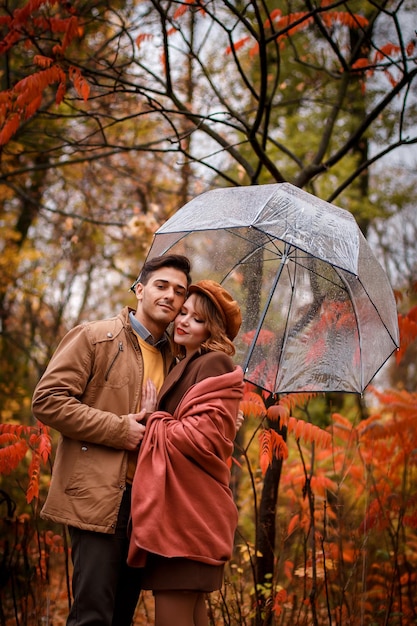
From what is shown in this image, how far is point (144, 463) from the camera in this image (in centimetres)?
280

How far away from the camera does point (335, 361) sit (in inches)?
135

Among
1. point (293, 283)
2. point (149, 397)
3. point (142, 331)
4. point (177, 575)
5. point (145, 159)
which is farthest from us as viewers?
point (145, 159)

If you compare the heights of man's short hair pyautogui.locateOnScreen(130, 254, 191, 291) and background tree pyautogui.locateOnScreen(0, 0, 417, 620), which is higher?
background tree pyautogui.locateOnScreen(0, 0, 417, 620)

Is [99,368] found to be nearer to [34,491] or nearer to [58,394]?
[58,394]

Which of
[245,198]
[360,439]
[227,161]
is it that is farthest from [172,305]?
[227,161]

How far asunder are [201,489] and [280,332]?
112 centimetres

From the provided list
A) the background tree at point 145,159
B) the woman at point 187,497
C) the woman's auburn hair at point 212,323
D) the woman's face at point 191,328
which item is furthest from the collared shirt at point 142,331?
the background tree at point 145,159

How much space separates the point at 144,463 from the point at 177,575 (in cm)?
53

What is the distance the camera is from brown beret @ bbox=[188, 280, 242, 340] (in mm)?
3119

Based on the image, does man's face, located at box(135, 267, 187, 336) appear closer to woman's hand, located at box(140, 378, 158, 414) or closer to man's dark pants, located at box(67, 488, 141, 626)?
woman's hand, located at box(140, 378, 158, 414)

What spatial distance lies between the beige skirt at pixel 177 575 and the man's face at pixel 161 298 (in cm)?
117

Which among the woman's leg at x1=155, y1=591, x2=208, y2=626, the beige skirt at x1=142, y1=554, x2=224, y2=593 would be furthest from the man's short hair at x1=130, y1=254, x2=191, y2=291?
the woman's leg at x1=155, y1=591, x2=208, y2=626

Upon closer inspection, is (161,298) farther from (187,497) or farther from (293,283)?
(187,497)

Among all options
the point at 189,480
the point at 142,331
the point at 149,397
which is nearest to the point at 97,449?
the point at 149,397
